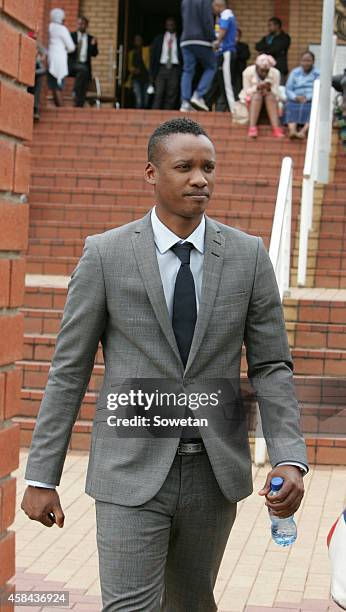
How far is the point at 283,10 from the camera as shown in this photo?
19.4m

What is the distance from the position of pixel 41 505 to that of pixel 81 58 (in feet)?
48.5

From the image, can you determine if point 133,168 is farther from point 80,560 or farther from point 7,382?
point 7,382

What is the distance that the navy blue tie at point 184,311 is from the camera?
3469 mm

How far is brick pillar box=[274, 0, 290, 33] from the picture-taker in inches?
760

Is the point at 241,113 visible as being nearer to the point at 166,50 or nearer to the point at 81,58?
the point at 166,50

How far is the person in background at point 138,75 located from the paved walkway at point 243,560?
1248 centimetres

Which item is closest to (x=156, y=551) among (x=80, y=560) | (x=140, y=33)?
(x=80, y=560)

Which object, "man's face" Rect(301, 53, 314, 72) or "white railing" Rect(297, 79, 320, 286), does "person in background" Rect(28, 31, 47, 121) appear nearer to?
"man's face" Rect(301, 53, 314, 72)

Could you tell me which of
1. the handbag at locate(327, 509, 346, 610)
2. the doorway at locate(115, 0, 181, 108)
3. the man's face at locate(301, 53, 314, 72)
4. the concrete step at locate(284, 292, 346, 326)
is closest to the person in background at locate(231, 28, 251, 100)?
the man's face at locate(301, 53, 314, 72)

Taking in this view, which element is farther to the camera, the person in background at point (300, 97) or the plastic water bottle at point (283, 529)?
the person in background at point (300, 97)

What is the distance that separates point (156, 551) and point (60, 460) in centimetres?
38

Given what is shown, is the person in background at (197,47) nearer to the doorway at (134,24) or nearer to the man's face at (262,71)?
the man's face at (262,71)

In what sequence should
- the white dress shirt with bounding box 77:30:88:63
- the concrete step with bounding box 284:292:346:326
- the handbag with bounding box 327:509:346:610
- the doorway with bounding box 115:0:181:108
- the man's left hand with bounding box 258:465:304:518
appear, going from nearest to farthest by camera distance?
the handbag with bounding box 327:509:346:610 → the man's left hand with bounding box 258:465:304:518 → the concrete step with bounding box 284:292:346:326 → the white dress shirt with bounding box 77:30:88:63 → the doorway with bounding box 115:0:181:108

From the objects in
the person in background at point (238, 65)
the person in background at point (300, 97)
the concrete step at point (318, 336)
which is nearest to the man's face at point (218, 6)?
the person in background at point (238, 65)
